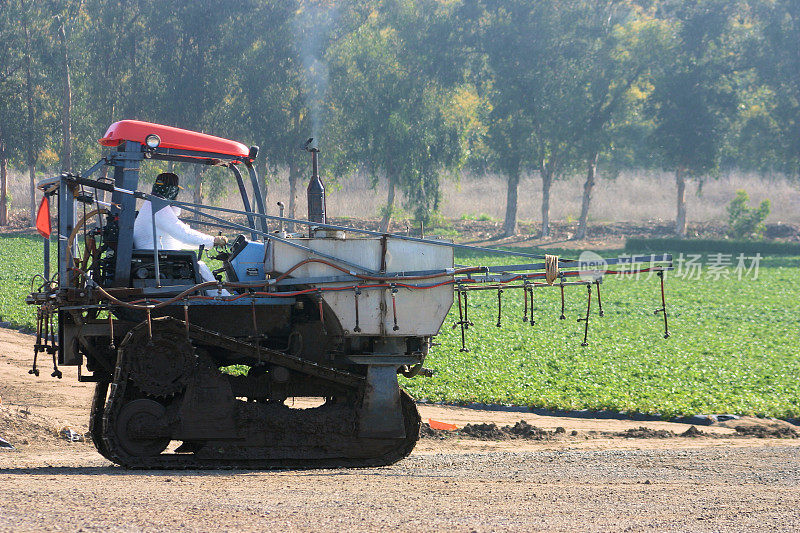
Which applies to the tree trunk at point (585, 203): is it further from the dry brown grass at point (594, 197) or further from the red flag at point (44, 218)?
the red flag at point (44, 218)

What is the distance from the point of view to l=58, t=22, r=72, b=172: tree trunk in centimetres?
4950

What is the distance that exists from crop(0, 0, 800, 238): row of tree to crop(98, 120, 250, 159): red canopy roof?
4215 centimetres

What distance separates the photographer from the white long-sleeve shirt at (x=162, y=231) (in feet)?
32.1

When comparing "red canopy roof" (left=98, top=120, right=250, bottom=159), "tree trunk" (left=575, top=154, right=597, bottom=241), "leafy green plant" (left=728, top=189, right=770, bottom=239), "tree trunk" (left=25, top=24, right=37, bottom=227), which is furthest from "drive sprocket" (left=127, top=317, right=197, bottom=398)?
"leafy green plant" (left=728, top=189, right=770, bottom=239)

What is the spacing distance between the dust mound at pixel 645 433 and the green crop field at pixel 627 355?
60.3 inches

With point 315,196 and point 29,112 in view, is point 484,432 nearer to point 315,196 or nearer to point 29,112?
point 315,196

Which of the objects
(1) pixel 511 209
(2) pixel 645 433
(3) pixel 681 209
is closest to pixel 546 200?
(1) pixel 511 209

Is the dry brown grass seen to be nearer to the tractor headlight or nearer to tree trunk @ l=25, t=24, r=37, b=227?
tree trunk @ l=25, t=24, r=37, b=227

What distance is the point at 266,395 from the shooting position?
9.91 meters

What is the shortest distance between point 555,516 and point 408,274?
134 inches

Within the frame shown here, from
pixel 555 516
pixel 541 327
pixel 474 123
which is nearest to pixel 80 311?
pixel 555 516

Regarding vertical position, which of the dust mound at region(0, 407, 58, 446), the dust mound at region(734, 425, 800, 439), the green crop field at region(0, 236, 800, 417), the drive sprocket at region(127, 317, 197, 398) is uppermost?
the drive sprocket at region(127, 317, 197, 398)

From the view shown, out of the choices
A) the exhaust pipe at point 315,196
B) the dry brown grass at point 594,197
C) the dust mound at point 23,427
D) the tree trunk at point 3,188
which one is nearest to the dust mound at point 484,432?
the exhaust pipe at point 315,196

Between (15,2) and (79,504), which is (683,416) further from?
(15,2)
